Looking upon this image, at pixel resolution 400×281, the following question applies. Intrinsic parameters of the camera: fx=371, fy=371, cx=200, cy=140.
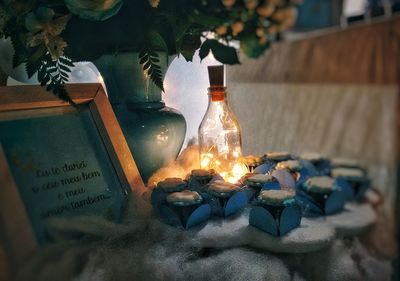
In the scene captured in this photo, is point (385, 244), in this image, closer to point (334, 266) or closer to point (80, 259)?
point (334, 266)

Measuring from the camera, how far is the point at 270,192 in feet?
1.65

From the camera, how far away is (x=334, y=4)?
1.63m

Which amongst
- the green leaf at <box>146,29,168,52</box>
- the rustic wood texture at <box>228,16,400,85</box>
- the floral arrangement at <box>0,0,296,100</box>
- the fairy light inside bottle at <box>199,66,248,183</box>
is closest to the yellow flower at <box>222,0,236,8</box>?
the floral arrangement at <box>0,0,296,100</box>

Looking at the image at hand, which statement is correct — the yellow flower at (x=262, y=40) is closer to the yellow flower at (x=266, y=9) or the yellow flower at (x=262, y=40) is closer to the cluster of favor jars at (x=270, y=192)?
the yellow flower at (x=266, y=9)

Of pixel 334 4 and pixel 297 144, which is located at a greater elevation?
pixel 334 4

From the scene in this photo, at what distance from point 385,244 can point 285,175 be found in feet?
0.68

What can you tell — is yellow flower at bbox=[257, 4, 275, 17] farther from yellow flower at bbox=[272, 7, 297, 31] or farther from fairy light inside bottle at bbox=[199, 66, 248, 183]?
fairy light inside bottle at bbox=[199, 66, 248, 183]

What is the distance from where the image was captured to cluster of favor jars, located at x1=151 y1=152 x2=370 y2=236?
0.49 m

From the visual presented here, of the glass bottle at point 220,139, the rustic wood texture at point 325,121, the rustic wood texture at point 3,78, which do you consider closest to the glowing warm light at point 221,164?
the glass bottle at point 220,139

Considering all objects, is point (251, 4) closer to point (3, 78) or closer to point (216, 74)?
point (216, 74)

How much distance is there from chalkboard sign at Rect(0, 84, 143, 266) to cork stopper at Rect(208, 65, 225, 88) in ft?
0.63

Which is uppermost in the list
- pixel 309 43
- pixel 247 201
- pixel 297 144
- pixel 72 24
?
pixel 72 24

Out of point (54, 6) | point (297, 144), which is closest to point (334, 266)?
point (54, 6)

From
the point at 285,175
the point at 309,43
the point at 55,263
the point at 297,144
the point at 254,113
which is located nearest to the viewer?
the point at 55,263
